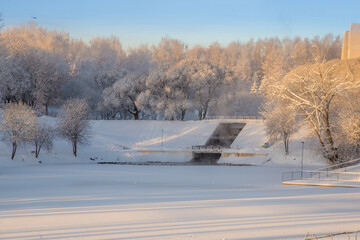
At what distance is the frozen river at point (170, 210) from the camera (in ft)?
42.9

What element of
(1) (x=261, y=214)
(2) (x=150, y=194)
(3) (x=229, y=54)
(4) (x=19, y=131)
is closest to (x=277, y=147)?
(4) (x=19, y=131)

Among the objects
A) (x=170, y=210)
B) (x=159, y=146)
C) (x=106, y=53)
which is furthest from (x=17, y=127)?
(x=106, y=53)

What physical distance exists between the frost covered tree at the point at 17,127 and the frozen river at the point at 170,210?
1663 centimetres

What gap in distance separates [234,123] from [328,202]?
4213 cm

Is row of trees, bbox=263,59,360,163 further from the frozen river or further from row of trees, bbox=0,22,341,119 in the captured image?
row of trees, bbox=0,22,341,119

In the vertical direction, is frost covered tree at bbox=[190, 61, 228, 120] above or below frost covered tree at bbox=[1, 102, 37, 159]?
above

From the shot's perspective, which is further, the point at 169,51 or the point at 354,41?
the point at 169,51

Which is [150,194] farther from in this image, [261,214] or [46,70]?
[46,70]

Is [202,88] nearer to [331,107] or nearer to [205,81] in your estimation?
[205,81]

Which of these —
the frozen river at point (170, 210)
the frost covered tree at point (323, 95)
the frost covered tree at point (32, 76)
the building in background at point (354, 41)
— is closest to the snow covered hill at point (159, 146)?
the frost covered tree at point (32, 76)

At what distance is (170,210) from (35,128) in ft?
98.5

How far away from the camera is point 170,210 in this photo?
54.6 feet

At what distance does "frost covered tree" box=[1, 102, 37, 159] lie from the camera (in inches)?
1682

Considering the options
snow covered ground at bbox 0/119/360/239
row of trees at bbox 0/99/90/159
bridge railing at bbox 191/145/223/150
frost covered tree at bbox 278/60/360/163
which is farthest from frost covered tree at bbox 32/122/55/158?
frost covered tree at bbox 278/60/360/163
